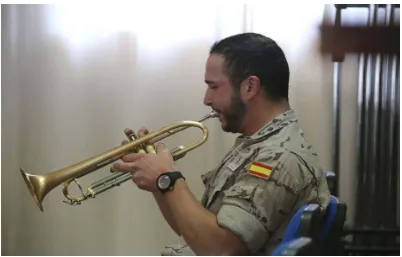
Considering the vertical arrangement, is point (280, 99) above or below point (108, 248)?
above

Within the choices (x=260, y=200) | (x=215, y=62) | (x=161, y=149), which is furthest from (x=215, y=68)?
(x=260, y=200)

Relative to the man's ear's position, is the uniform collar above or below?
below

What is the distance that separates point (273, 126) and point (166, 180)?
0.29 metres

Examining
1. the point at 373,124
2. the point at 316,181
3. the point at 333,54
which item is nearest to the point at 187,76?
the point at 333,54

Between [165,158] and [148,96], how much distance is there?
1089 mm

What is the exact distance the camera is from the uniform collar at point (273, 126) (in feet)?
4.28

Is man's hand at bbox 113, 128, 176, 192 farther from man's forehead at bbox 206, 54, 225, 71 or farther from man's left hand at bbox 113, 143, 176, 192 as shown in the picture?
man's forehead at bbox 206, 54, 225, 71

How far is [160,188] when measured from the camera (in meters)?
Result: 1.23

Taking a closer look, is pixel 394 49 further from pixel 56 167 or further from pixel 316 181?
pixel 56 167

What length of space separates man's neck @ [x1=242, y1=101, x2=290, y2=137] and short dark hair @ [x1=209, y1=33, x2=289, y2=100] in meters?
0.02

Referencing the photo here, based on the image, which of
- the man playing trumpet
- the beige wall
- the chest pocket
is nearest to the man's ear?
the man playing trumpet

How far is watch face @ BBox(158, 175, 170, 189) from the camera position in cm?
123

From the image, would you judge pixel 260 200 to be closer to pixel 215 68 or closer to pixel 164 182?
pixel 164 182

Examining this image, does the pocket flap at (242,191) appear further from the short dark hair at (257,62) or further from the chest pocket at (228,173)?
the short dark hair at (257,62)
